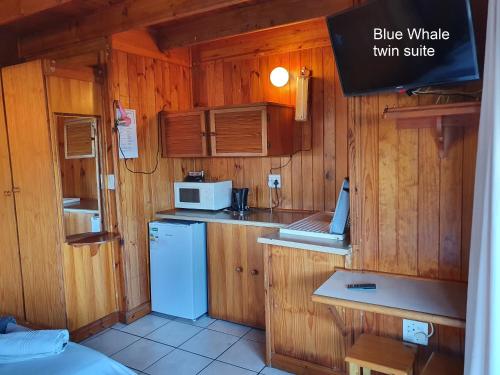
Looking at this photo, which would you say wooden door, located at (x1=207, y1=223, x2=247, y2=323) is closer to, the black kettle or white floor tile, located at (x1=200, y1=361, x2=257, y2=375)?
the black kettle

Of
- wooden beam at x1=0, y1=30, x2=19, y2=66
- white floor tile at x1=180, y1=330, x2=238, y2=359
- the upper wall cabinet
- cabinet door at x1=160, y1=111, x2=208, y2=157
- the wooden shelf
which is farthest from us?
wooden beam at x1=0, y1=30, x2=19, y2=66

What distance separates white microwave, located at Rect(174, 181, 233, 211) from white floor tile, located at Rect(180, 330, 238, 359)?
1002 millimetres

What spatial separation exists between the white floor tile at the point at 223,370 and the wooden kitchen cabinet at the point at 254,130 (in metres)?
1.52

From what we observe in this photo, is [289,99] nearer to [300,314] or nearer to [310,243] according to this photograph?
[310,243]

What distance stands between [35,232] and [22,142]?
2.24 feet

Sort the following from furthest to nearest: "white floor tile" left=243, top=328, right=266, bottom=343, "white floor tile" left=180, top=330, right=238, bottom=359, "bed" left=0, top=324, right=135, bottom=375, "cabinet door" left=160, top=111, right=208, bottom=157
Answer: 1. "cabinet door" left=160, top=111, right=208, bottom=157
2. "white floor tile" left=243, top=328, right=266, bottom=343
3. "white floor tile" left=180, top=330, right=238, bottom=359
4. "bed" left=0, top=324, right=135, bottom=375

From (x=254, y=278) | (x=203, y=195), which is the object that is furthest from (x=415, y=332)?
(x=203, y=195)

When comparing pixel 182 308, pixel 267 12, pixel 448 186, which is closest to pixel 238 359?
pixel 182 308

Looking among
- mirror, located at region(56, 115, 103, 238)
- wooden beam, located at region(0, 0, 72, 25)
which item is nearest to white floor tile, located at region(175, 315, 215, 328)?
mirror, located at region(56, 115, 103, 238)

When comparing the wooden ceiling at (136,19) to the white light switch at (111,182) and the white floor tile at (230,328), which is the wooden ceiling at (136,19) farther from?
the white floor tile at (230,328)

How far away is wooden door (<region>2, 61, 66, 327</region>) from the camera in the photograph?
9.43 feet

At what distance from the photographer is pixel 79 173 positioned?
314 cm

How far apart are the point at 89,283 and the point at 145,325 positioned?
0.56 m

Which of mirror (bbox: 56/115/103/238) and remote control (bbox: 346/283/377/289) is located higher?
mirror (bbox: 56/115/103/238)
